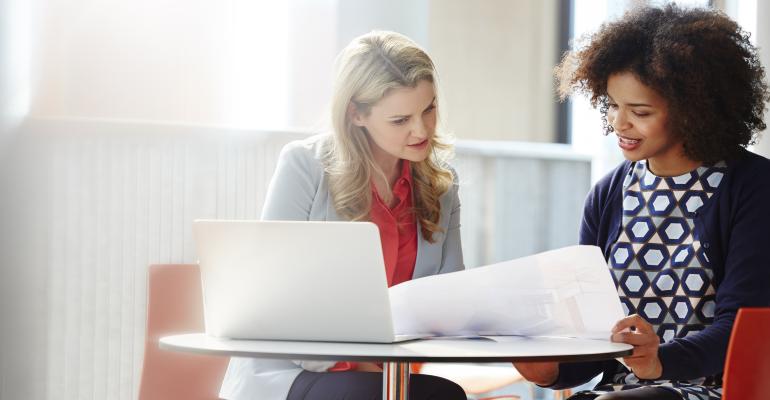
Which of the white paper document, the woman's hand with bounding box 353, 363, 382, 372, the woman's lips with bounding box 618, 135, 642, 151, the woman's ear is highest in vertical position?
the woman's ear

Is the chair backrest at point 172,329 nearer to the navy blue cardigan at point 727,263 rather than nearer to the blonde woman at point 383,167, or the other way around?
the blonde woman at point 383,167

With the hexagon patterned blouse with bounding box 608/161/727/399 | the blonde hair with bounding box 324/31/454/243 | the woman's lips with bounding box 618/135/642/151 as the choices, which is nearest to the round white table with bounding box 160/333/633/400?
the hexagon patterned blouse with bounding box 608/161/727/399

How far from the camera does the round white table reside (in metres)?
1.21

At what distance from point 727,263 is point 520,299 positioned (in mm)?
520

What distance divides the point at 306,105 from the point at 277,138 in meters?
0.16

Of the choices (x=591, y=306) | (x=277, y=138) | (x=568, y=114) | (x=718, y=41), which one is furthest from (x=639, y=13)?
(x=568, y=114)

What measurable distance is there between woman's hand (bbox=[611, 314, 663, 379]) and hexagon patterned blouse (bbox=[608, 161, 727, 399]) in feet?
0.60

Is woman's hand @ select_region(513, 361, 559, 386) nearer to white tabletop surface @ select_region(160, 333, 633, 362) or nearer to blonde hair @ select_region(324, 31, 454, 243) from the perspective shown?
white tabletop surface @ select_region(160, 333, 633, 362)

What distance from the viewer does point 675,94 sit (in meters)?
1.82

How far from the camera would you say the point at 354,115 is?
6.91 feet

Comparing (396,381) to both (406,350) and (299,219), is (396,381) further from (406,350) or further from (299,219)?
(299,219)

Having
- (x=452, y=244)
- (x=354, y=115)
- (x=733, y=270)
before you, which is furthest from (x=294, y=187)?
(x=733, y=270)

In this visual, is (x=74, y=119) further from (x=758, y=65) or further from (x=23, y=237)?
(x=758, y=65)

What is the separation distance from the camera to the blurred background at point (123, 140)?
2865mm
